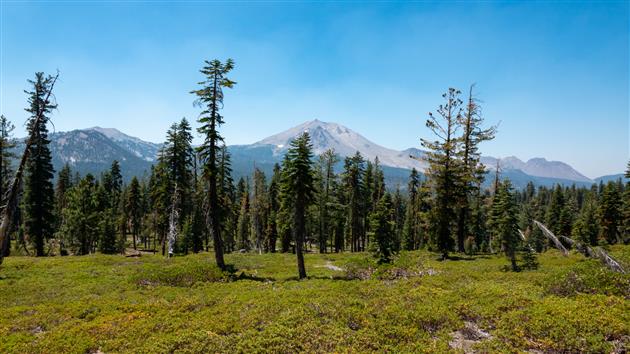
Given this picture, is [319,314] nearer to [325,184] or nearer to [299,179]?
[299,179]

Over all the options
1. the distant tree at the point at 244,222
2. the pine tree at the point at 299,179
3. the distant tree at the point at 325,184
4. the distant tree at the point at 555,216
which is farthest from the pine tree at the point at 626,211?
the distant tree at the point at 244,222

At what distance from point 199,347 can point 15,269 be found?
954 inches

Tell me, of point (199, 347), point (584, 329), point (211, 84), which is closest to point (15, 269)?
point (211, 84)

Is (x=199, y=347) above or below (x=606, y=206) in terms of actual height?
below

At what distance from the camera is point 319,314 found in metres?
13.2

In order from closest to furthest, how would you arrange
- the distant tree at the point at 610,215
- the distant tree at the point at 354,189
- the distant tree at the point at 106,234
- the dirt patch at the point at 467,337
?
the dirt patch at the point at 467,337 → the distant tree at the point at 106,234 → the distant tree at the point at 354,189 → the distant tree at the point at 610,215

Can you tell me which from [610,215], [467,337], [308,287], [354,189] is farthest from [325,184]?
[610,215]

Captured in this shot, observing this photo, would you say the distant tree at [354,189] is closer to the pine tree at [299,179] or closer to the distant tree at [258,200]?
the distant tree at [258,200]

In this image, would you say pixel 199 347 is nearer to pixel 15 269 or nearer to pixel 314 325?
pixel 314 325

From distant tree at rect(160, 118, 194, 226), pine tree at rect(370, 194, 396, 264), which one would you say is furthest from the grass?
distant tree at rect(160, 118, 194, 226)

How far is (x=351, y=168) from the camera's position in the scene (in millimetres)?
49188

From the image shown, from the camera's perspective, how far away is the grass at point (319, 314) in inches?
420

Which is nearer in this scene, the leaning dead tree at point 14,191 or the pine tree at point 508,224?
the leaning dead tree at point 14,191

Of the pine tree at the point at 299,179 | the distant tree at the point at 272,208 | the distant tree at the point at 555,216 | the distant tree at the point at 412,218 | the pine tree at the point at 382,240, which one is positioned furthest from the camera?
the distant tree at the point at 555,216
